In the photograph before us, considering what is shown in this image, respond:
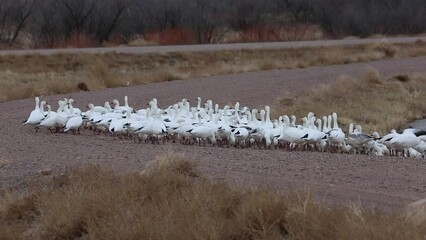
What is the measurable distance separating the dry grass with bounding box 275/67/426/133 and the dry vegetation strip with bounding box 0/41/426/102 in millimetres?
6774

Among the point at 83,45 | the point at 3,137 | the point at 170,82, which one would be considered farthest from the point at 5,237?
the point at 83,45

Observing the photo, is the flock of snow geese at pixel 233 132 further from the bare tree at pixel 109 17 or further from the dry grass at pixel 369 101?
the bare tree at pixel 109 17

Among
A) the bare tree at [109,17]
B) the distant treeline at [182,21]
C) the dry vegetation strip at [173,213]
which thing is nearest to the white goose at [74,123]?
the dry vegetation strip at [173,213]

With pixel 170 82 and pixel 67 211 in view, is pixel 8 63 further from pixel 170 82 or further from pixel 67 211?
pixel 67 211

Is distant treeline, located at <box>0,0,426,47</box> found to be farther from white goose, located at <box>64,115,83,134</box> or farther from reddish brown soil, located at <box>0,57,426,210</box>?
white goose, located at <box>64,115,83,134</box>

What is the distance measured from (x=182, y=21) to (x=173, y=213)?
59.4 meters

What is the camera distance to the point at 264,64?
4031 cm

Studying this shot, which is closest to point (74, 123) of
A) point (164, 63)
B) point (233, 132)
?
point (233, 132)

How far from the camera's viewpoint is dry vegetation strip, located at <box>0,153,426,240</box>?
8969 mm

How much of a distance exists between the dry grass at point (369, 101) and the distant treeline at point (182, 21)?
2888 centimetres

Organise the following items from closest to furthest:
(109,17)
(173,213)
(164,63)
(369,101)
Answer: (173,213) → (369,101) → (164,63) → (109,17)

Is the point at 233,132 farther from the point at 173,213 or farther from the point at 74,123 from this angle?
the point at 173,213

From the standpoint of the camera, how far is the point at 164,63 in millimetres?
45188

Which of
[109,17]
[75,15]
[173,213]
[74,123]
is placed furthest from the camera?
[109,17]
